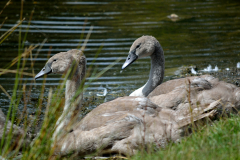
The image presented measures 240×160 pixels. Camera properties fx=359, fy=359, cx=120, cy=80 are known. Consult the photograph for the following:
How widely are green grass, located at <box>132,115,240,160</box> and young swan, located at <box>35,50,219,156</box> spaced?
29 cm

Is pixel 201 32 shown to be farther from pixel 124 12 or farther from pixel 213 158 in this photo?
pixel 213 158

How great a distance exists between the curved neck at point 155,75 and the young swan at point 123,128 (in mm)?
1698

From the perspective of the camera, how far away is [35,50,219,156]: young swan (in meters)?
4.16

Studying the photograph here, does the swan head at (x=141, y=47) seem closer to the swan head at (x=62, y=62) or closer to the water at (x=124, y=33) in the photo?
the water at (x=124, y=33)

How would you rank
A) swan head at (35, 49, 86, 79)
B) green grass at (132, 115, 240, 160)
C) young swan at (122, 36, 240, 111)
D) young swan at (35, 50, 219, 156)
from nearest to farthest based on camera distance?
green grass at (132, 115, 240, 160) → young swan at (35, 50, 219, 156) → young swan at (122, 36, 240, 111) → swan head at (35, 49, 86, 79)

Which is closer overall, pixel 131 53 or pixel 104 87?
pixel 131 53

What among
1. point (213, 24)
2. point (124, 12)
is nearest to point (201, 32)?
point (213, 24)

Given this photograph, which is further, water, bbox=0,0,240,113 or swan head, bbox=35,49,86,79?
water, bbox=0,0,240,113

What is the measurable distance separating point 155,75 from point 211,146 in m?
3.20

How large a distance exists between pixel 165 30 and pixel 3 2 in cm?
664

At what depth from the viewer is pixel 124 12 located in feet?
42.9

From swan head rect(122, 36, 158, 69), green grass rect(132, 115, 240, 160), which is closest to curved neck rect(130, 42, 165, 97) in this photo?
swan head rect(122, 36, 158, 69)

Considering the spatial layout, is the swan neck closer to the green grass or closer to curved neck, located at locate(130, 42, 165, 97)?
curved neck, located at locate(130, 42, 165, 97)

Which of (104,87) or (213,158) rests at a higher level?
(213,158)
